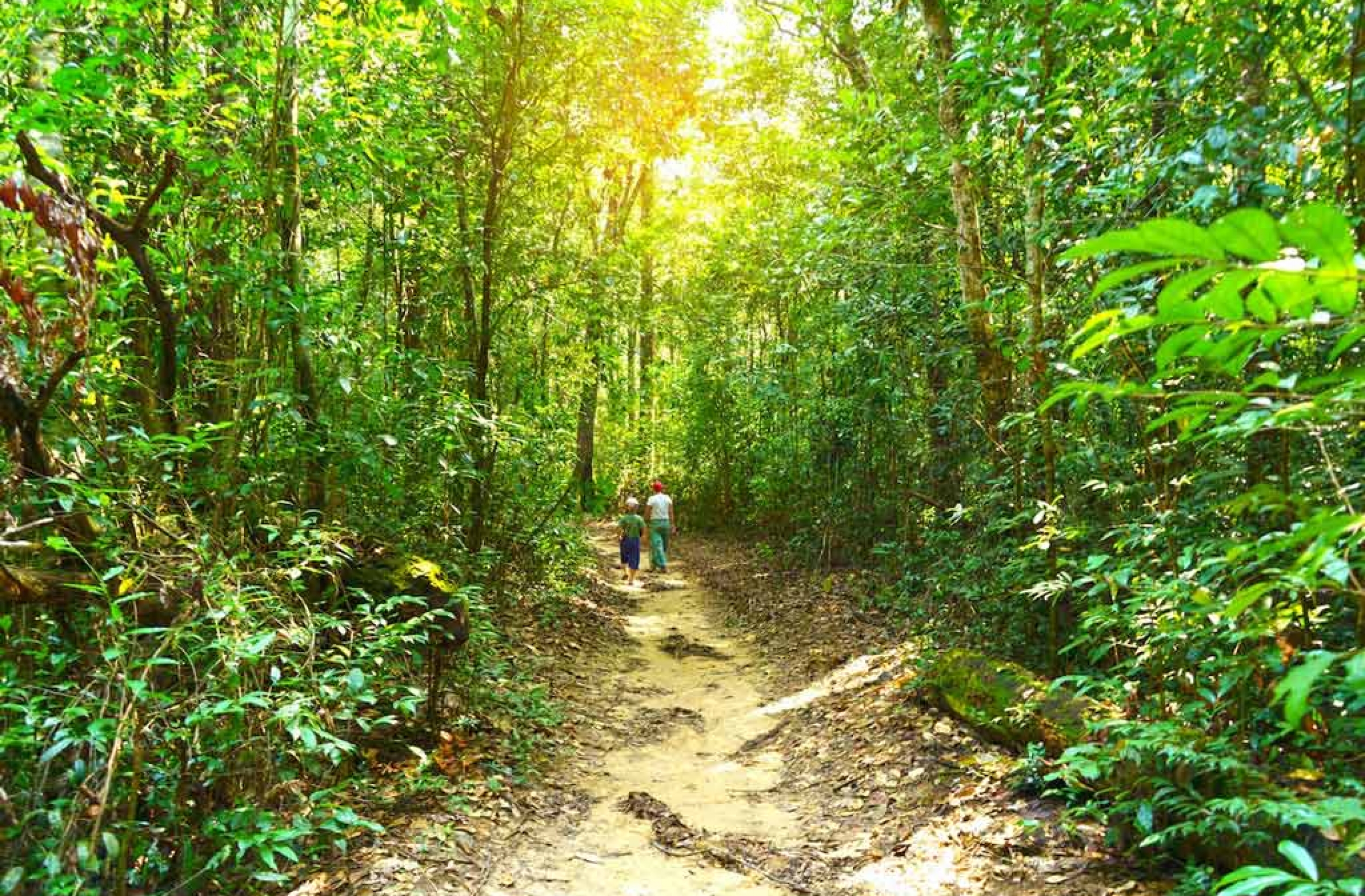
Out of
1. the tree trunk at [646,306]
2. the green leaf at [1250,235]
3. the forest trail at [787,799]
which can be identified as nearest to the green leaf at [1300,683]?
the green leaf at [1250,235]

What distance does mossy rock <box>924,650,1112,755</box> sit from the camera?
4477mm

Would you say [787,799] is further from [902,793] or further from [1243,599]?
[1243,599]

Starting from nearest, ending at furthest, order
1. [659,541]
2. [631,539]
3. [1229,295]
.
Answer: [1229,295], [631,539], [659,541]

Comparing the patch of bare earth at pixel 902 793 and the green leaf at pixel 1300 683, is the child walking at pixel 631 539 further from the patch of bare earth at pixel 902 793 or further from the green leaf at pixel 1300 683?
the green leaf at pixel 1300 683

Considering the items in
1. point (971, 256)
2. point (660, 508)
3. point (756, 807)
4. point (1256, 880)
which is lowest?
point (756, 807)

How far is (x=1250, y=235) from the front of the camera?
0.97 meters

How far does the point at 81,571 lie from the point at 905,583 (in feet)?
26.8

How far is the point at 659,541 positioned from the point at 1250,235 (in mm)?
15105

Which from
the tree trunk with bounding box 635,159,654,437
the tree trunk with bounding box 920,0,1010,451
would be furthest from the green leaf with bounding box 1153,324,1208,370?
the tree trunk with bounding box 635,159,654,437

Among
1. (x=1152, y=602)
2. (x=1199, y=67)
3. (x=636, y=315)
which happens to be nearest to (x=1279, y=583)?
(x=1152, y=602)

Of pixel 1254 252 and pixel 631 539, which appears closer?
pixel 1254 252

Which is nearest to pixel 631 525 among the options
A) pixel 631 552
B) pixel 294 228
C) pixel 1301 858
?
pixel 631 552

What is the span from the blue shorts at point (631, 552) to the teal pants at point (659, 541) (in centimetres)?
91

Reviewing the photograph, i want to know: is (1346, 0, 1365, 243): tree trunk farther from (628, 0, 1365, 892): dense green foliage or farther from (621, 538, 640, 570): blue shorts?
(621, 538, 640, 570): blue shorts
